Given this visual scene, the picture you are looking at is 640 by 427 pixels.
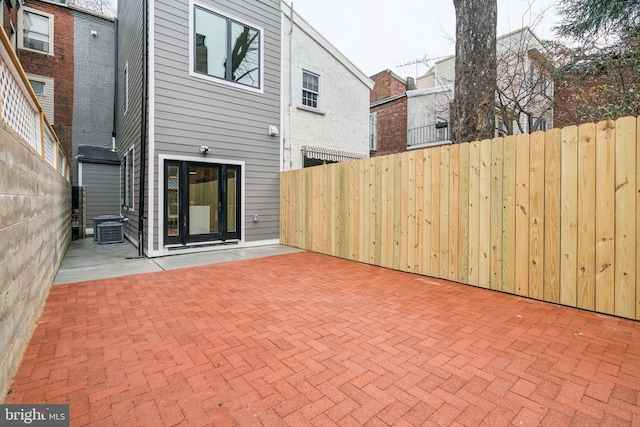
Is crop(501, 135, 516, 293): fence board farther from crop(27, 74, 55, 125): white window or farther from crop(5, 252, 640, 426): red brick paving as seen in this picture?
crop(27, 74, 55, 125): white window

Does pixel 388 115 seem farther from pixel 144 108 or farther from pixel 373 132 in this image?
pixel 144 108

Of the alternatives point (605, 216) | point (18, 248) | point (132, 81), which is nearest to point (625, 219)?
point (605, 216)

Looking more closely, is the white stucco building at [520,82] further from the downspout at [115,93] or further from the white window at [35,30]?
the white window at [35,30]

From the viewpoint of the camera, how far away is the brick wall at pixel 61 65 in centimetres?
1085

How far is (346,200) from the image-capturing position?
6.06 metres

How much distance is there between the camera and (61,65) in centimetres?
1113

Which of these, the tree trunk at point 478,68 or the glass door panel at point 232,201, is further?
the glass door panel at point 232,201

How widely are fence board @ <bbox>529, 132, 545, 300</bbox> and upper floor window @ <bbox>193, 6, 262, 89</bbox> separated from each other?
6.35 meters

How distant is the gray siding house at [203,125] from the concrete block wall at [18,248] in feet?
10.3

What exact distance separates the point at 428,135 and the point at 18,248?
625 inches

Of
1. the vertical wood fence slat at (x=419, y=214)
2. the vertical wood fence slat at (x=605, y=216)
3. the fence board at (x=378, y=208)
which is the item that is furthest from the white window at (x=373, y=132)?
the vertical wood fence slat at (x=605, y=216)

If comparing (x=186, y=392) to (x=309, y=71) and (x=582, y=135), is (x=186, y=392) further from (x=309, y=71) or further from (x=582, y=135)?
(x=309, y=71)

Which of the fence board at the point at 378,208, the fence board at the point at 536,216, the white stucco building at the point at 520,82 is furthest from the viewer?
the white stucco building at the point at 520,82

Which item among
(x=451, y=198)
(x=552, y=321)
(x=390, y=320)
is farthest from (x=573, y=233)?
(x=390, y=320)
